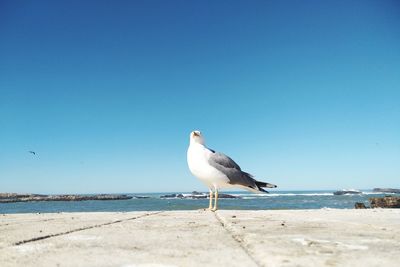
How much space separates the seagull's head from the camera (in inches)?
280

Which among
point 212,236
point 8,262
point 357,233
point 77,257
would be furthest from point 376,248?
point 8,262

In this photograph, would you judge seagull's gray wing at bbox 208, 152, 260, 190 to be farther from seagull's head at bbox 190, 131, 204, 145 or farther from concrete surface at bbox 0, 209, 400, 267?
concrete surface at bbox 0, 209, 400, 267

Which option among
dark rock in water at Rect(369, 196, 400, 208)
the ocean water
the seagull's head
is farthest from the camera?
the ocean water

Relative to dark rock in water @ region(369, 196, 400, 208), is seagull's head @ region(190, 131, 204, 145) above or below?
above

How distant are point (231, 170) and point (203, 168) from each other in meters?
0.54

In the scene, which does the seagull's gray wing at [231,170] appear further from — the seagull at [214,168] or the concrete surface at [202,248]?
the concrete surface at [202,248]

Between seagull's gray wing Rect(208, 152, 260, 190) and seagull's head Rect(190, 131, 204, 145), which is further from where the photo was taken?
seagull's head Rect(190, 131, 204, 145)

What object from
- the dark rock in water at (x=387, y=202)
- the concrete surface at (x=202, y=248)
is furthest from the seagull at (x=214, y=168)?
the dark rock in water at (x=387, y=202)

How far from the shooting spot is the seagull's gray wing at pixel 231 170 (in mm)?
6695

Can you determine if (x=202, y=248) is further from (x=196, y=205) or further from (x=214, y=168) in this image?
(x=196, y=205)

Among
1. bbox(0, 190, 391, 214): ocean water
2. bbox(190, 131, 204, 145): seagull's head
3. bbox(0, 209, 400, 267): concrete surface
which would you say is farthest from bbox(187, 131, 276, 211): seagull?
bbox(0, 190, 391, 214): ocean water

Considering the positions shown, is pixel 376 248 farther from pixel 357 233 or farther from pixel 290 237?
pixel 357 233

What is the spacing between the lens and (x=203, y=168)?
21.9 ft

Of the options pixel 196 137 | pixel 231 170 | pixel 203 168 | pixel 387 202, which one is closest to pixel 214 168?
pixel 203 168
